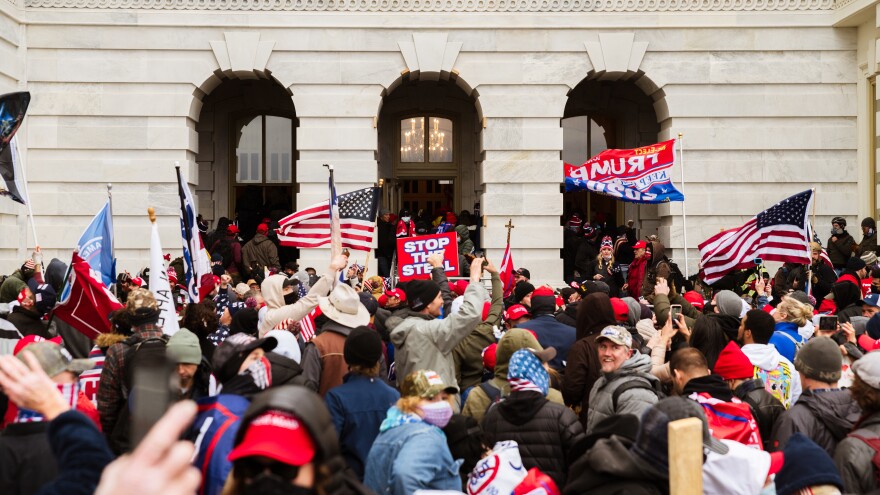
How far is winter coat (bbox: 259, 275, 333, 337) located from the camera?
28.4ft

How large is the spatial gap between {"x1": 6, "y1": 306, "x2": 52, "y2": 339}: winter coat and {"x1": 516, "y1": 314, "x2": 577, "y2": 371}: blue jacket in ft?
16.0

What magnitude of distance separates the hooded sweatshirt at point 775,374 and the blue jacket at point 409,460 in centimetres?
292

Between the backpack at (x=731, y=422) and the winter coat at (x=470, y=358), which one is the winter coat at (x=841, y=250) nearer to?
the winter coat at (x=470, y=358)

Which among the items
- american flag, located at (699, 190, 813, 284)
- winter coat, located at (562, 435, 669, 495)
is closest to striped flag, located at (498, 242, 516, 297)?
american flag, located at (699, 190, 813, 284)

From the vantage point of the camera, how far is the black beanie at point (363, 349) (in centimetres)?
623

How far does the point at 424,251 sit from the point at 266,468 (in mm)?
10768

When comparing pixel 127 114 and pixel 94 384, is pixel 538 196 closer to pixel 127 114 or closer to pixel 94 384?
pixel 127 114

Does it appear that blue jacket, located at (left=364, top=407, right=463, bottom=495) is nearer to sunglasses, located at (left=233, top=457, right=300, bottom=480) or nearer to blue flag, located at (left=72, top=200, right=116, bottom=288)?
sunglasses, located at (left=233, top=457, right=300, bottom=480)

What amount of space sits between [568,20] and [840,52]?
5.96 meters

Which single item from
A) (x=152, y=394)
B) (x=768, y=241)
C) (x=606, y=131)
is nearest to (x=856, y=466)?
(x=152, y=394)

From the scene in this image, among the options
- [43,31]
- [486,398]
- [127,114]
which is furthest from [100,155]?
[486,398]

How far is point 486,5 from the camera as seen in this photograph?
2155 cm

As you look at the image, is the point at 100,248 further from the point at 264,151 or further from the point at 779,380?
the point at 264,151

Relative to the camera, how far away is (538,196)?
2152 cm
